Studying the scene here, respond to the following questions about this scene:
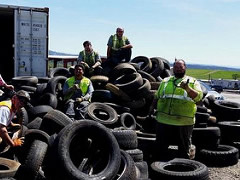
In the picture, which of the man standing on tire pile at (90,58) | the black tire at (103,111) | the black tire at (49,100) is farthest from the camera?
the man standing on tire pile at (90,58)

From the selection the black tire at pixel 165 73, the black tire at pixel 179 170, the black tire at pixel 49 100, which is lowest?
the black tire at pixel 179 170

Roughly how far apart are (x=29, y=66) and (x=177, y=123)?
25.5 feet

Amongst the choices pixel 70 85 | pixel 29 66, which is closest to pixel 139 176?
pixel 70 85

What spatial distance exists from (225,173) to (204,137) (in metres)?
0.92

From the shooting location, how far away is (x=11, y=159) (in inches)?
250

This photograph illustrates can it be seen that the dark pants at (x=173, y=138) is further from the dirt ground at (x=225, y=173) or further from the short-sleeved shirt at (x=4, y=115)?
the short-sleeved shirt at (x=4, y=115)

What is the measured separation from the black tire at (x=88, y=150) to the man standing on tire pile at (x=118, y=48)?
5.72m

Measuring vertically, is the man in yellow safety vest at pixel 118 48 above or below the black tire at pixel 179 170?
above

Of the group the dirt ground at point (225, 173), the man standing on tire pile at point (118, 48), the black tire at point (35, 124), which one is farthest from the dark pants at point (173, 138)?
the man standing on tire pile at point (118, 48)

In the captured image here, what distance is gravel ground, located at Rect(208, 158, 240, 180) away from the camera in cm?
724

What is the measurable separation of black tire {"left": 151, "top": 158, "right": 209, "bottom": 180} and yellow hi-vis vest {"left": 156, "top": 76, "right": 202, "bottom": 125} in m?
0.76

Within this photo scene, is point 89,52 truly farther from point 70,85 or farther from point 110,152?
point 110,152

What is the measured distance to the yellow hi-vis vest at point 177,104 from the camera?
21.2 ft

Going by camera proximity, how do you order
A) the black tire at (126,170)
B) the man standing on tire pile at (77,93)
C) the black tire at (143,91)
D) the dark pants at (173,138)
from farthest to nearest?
the black tire at (143,91)
the man standing on tire pile at (77,93)
the dark pants at (173,138)
the black tire at (126,170)
